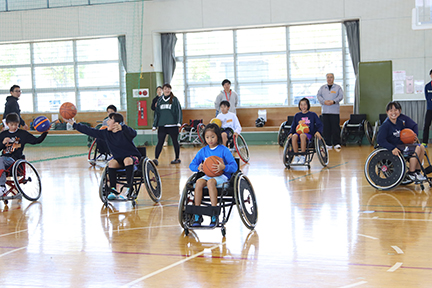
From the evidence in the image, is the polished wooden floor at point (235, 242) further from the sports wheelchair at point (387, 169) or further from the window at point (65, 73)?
the window at point (65, 73)

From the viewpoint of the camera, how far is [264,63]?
38.1ft

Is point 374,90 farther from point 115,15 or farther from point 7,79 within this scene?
point 7,79

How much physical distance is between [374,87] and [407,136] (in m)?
5.81

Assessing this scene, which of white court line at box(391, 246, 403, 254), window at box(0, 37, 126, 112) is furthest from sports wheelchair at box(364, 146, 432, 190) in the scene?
window at box(0, 37, 126, 112)

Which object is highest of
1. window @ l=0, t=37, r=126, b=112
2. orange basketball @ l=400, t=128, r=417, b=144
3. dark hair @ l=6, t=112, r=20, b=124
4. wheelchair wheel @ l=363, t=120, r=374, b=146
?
window @ l=0, t=37, r=126, b=112

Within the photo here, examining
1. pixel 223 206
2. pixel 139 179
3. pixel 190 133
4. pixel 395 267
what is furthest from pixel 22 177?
pixel 190 133

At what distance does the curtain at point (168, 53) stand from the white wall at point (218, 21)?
159mm

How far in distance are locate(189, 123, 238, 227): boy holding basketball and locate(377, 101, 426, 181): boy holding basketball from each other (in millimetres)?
1881

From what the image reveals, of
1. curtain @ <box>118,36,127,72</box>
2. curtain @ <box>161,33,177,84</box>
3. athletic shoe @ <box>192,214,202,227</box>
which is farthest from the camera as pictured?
curtain @ <box>118,36,127,72</box>

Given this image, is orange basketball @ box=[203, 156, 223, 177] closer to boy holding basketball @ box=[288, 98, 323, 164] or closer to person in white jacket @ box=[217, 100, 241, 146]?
boy holding basketball @ box=[288, 98, 323, 164]

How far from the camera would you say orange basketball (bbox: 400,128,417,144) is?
4.75 m

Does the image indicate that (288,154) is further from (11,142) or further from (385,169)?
(11,142)

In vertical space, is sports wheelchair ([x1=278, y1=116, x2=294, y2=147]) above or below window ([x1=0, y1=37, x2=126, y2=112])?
below

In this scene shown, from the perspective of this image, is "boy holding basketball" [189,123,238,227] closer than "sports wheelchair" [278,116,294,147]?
Yes
